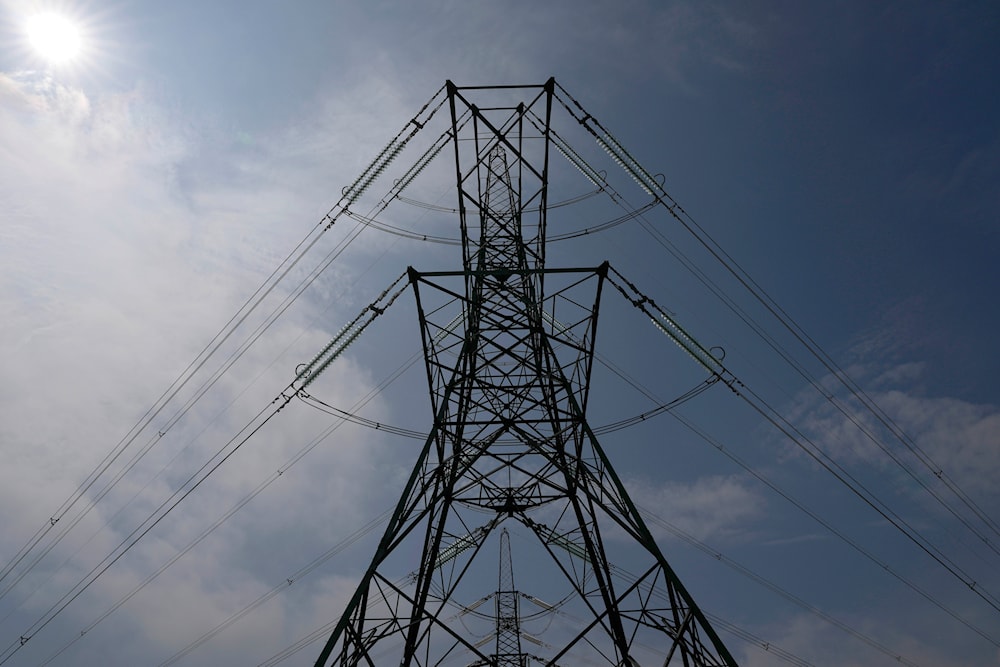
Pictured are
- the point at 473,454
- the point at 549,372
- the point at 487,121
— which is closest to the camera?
the point at 473,454

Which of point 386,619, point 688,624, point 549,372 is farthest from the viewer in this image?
point 549,372

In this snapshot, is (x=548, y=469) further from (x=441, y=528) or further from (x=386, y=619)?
(x=386, y=619)

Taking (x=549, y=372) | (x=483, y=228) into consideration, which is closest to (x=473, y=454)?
(x=549, y=372)

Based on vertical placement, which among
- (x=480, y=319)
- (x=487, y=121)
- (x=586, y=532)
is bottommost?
(x=586, y=532)

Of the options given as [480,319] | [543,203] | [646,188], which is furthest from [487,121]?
[480,319]

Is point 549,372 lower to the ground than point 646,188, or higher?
lower

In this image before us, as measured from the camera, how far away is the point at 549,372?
595 inches

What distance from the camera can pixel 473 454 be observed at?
556 inches

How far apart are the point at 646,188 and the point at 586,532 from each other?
10.3 metres

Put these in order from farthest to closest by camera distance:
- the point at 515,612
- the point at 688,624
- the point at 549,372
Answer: the point at 515,612 < the point at 549,372 < the point at 688,624

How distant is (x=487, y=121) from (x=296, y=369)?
394 inches

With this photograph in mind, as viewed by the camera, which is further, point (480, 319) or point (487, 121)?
point (487, 121)

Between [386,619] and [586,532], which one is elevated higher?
[586,532]

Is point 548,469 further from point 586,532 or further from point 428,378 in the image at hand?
point 428,378
